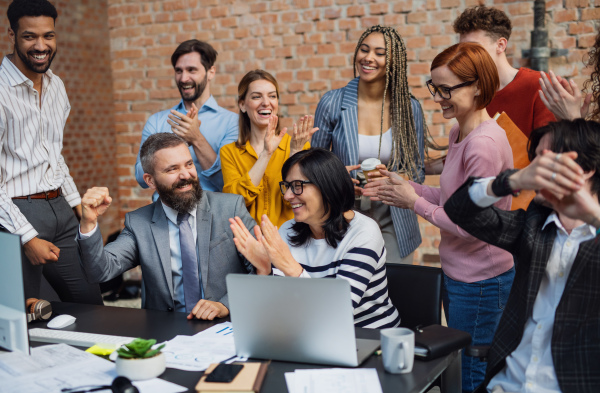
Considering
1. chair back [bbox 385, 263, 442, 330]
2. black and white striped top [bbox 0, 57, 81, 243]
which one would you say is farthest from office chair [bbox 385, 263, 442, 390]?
black and white striped top [bbox 0, 57, 81, 243]

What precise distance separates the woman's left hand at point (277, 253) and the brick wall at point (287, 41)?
7.47ft

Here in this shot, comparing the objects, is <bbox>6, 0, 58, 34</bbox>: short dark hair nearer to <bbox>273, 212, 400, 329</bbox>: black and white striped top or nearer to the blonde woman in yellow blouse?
the blonde woman in yellow blouse

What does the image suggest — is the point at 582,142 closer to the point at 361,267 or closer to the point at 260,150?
the point at 361,267

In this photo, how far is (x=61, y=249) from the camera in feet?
Answer: 9.30

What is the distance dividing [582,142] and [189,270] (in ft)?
4.81

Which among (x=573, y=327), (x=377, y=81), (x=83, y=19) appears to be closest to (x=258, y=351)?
(x=573, y=327)

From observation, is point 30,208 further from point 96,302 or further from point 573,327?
point 573,327

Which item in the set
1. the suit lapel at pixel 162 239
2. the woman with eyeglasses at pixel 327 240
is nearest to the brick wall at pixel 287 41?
the woman with eyeglasses at pixel 327 240

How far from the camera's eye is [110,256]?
2258 mm

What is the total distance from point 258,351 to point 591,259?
89 centimetres

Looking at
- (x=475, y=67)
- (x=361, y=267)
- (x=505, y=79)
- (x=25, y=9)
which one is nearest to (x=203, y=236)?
(x=361, y=267)

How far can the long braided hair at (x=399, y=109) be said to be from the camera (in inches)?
108

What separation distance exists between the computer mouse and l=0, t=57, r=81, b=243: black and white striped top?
63 centimetres

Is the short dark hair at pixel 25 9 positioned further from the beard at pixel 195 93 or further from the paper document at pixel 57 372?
the paper document at pixel 57 372
